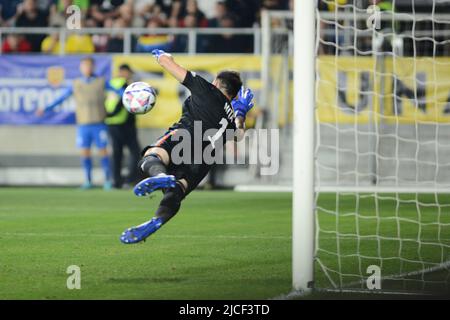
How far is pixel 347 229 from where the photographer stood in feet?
36.5

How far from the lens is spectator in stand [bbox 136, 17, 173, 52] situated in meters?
18.7

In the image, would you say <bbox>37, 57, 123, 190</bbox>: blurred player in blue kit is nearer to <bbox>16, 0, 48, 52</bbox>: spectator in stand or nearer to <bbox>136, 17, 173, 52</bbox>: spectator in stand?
<bbox>136, 17, 173, 52</bbox>: spectator in stand

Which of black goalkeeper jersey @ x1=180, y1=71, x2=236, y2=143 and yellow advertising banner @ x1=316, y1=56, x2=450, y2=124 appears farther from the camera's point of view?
yellow advertising banner @ x1=316, y1=56, x2=450, y2=124

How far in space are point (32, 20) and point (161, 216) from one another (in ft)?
40.4

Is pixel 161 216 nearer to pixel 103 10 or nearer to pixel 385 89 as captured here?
pixel 385 89

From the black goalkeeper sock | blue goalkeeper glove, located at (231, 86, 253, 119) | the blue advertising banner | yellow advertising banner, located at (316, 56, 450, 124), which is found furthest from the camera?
the blue advertising banner

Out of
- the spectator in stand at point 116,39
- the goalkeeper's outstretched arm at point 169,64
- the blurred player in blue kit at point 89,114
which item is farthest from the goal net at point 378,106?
the goalkeeper's outstretched arm at point 169,64

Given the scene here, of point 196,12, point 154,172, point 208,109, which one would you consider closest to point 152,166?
point 154,172

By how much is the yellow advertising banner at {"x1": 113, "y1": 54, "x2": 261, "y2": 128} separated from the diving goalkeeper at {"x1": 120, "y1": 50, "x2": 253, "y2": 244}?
8.92m

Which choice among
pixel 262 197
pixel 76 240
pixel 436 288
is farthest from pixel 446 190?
pixel 436 288

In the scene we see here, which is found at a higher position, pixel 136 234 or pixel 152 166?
pixel 152 166

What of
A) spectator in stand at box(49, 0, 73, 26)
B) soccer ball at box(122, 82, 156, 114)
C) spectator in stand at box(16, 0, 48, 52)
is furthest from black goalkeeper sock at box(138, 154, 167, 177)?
spectator in stand at box(16, 0, 48, 52)

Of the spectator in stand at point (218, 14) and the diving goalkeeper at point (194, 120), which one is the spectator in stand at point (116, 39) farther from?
the diving goalkeeper at point (194, 120)

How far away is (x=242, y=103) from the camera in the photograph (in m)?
9.25
